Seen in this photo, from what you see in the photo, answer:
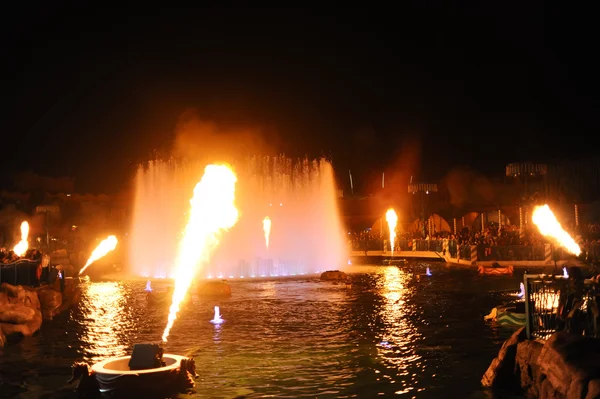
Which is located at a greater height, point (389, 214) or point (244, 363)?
point (389, 214)

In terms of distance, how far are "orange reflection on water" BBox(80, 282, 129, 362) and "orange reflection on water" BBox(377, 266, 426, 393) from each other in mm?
6143

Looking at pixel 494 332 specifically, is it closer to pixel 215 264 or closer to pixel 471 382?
pixel 471 382

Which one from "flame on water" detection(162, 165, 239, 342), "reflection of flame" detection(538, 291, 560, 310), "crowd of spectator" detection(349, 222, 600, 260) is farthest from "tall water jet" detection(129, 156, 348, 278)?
"reflection of flame" detection(538, 291, 560, 310)

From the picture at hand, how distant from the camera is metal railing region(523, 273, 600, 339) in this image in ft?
30.2

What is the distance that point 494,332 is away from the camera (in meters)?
15.3

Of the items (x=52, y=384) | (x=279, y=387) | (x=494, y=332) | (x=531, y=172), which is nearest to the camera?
(x=279, y=387)

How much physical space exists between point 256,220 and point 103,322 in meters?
23.8

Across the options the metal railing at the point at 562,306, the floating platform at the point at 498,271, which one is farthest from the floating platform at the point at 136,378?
the floating platform at the point at 498,271

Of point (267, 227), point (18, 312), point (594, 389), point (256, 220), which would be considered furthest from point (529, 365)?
point (267, 227)

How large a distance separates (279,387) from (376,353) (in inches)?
131

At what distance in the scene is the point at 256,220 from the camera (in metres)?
42.1

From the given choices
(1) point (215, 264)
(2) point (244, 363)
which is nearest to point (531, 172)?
(1) point (215, 264)

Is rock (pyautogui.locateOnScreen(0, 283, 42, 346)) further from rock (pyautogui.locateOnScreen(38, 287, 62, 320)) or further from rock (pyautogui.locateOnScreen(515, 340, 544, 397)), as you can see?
rock (pyautogui.locateOnScreen(515, 340, 544, 397))

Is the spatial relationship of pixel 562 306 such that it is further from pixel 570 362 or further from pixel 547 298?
pixel 570 362
